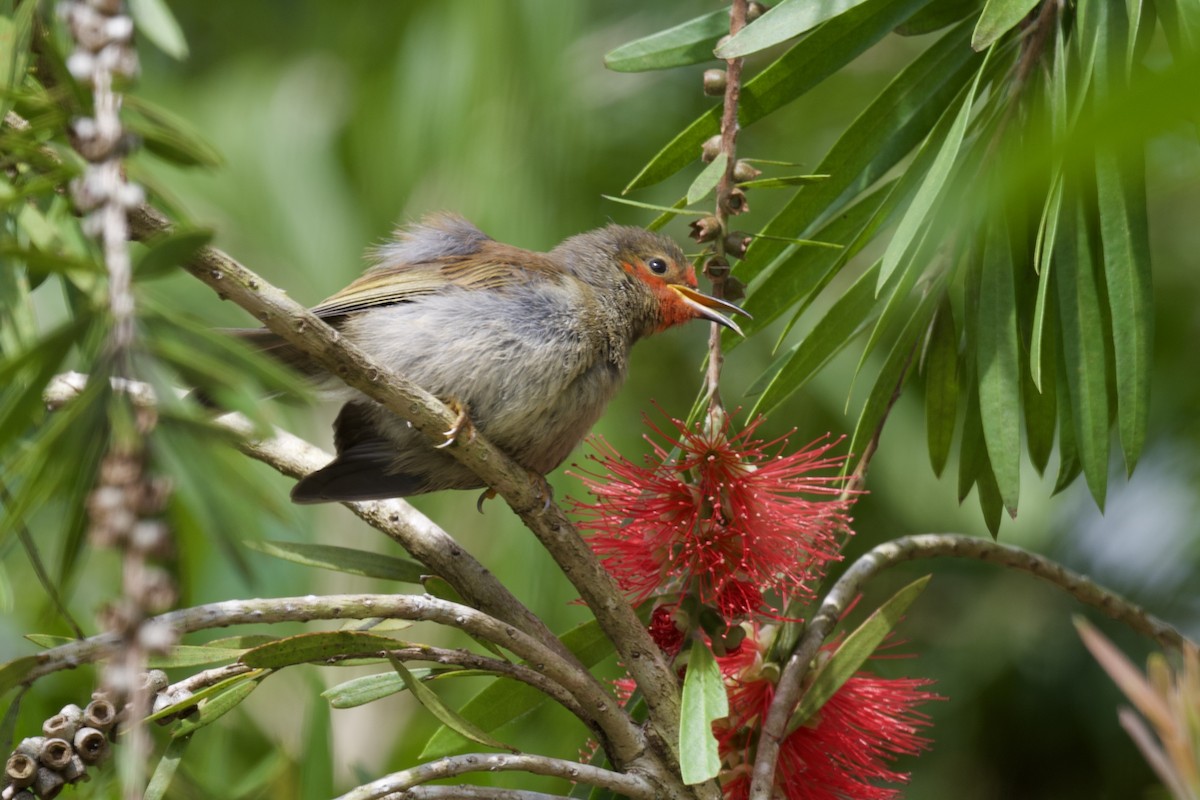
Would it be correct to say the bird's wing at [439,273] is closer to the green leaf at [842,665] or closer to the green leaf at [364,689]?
the green leaf at [364,689]

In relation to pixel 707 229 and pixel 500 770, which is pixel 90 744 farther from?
pixel 707 229

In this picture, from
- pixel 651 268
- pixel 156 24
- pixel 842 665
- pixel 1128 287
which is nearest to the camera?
pixel 156 24

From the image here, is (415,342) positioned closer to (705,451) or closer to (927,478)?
(705,451)

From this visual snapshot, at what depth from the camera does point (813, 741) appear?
2393 millimetres

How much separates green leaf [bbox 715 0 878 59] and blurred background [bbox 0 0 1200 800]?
778mm

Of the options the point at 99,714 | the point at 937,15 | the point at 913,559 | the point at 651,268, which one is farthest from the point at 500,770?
the point at 651,268

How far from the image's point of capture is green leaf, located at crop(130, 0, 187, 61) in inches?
57.1

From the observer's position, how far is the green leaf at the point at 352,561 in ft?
7.59

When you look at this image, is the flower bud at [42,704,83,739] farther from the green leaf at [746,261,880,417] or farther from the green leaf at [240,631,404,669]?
the green leaf at [746,261,880,417]

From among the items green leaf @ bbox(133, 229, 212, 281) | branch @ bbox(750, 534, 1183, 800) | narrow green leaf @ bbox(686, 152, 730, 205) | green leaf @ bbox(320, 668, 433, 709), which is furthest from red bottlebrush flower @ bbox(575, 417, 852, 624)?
green leaf @ bbox(133, 229, 212, 281)

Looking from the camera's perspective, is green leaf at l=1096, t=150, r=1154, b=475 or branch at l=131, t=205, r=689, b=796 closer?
branch at l=131, t=205, r=689, b=796

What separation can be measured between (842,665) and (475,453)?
0.81m

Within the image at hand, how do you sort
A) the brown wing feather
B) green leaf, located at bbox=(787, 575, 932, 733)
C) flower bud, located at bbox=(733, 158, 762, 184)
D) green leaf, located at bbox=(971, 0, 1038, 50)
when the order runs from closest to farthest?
green leaf, located at bbox=(971, 0, 1038, 50) → green leaf, located at bbox=(787, 575, 932, 733) → flower bud, located at bbox=(733, 158, 762, 184) → the brown wing feather

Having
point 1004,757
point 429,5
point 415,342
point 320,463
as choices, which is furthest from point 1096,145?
point 429,5
